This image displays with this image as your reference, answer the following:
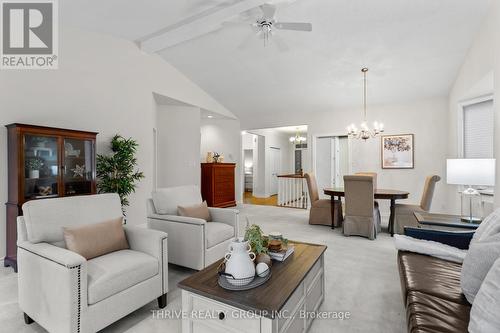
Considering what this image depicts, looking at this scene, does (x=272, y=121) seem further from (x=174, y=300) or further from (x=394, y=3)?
(x=174, y=300)

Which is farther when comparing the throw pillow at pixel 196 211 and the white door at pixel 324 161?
the white door at pixel 324 161

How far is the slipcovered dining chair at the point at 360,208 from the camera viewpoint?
12.8 ft

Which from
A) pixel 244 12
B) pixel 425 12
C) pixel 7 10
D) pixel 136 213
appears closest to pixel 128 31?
pixel 7 10

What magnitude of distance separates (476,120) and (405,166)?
1587 mm

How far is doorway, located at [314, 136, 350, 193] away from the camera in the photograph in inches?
253

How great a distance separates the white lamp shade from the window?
1.59 metres

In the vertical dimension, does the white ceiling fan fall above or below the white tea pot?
above

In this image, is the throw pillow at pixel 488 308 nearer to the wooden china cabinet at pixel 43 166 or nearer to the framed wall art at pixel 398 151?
the wooden china cabinet at pixel 43 166

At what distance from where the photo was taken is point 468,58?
3.78 metres

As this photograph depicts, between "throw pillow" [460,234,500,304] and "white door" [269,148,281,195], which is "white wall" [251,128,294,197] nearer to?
"white door" [269,148,281,195]

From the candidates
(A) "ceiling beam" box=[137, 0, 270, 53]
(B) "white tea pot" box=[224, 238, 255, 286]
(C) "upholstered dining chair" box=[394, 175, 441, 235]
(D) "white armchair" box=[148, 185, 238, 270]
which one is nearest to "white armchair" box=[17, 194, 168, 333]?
(D) "white armchair" box=[148, 185, 238, 270]

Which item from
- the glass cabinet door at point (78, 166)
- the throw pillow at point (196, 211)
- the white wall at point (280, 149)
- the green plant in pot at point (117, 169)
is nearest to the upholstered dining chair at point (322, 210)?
the throw pillow at point (196, 211)

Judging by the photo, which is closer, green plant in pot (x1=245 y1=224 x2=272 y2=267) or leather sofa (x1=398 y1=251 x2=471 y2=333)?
leather sofa (x1=398 y1=251 x2=471 y2=333)

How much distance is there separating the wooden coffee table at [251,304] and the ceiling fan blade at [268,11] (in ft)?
8.97
